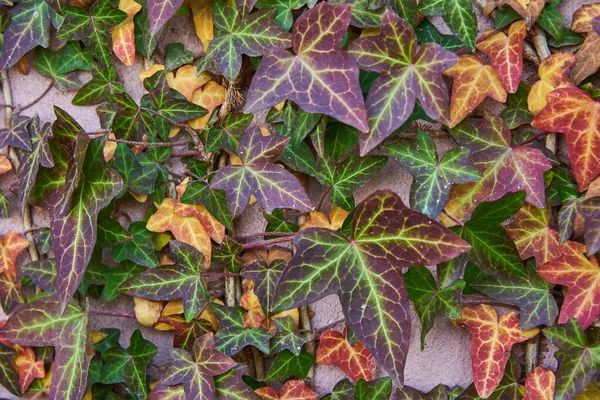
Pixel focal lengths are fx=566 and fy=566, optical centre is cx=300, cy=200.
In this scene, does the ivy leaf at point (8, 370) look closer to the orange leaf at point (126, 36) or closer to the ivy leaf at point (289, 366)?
the ivy leaf at point (289, 366)

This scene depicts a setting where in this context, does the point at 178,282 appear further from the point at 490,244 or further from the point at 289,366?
the point at 490,244

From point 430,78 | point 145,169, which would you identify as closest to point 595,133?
point 430,78

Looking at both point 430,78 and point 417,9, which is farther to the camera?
point 417,9

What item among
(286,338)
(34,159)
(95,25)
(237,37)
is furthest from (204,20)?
(286,338)

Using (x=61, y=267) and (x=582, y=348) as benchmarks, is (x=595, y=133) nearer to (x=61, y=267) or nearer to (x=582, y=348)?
(x=582, y=348)

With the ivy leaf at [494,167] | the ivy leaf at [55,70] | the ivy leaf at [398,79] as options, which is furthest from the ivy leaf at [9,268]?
the ivy leaf at [494,167]
